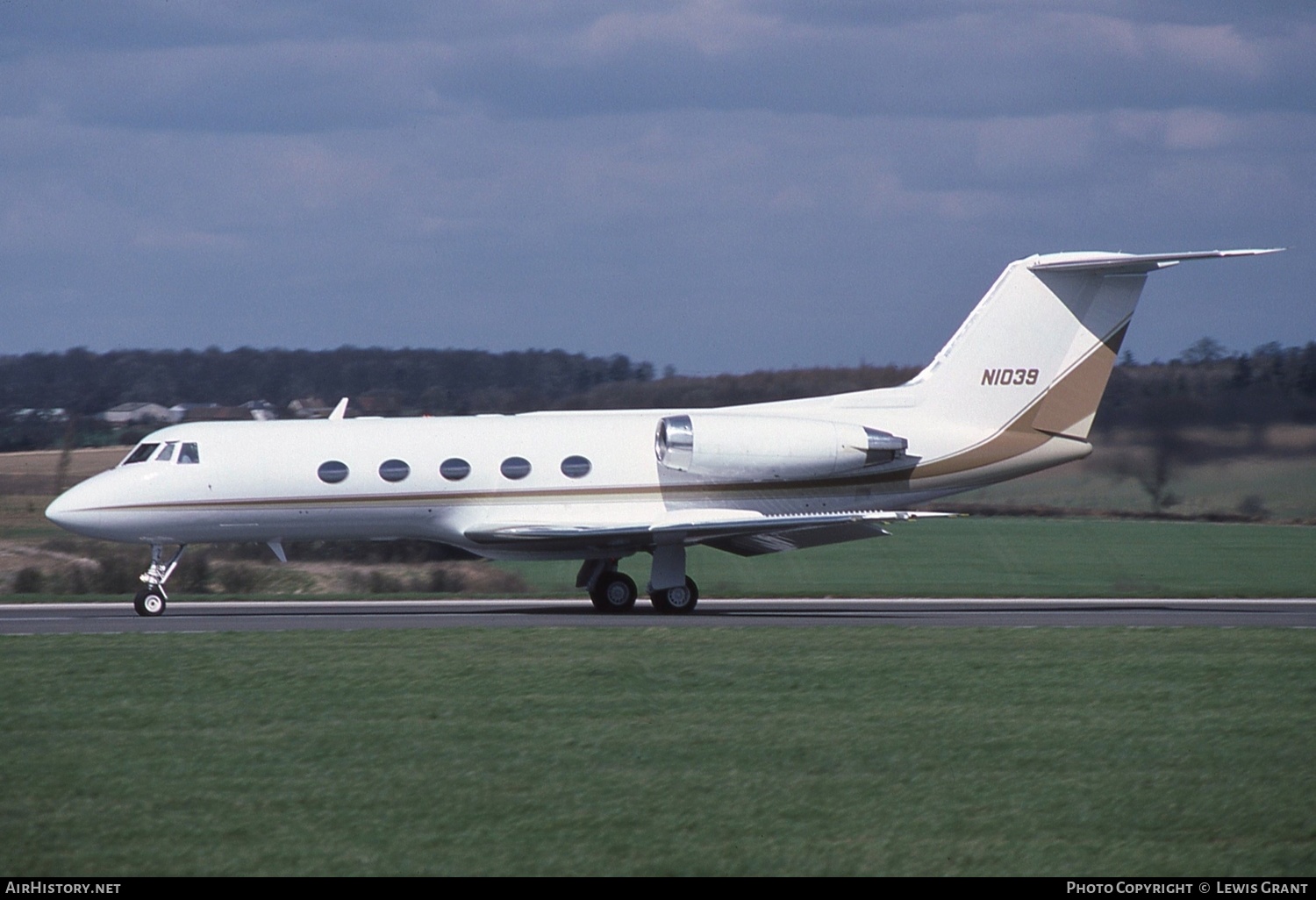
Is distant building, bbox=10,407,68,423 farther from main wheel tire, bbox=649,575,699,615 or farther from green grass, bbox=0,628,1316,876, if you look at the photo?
green grass, bbox=0,628,1316,876

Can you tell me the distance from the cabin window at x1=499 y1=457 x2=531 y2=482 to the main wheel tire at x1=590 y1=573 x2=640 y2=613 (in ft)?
6.86

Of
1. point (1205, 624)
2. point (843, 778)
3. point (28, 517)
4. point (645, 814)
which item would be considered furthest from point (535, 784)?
point (28, 517)

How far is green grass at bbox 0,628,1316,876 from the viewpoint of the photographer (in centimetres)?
770

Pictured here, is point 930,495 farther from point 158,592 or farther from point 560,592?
point 158,592

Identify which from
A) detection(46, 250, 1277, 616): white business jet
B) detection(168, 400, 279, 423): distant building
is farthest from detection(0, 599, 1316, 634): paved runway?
detection(168, 400, 279, 423): distant building

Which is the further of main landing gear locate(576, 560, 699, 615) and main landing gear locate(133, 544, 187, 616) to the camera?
main landing gear locate(576, 560, 699, 615)

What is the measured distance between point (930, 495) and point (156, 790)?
54.5ft

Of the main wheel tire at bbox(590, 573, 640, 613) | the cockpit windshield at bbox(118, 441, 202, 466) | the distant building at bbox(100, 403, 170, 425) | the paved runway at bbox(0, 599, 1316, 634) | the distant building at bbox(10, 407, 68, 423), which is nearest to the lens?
the paved runway at bbox(0, 599, 1316, 634)

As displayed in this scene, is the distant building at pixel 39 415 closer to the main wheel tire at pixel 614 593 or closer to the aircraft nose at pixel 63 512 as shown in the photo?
the aircraft nose at pixel 63 512

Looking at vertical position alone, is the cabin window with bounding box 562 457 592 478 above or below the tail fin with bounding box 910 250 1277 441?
below

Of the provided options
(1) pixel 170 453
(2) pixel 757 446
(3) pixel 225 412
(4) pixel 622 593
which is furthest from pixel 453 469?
(3) pixel 225 412

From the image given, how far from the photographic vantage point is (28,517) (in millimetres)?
34312

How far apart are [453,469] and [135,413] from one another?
32136mm

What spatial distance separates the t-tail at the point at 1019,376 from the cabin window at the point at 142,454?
1061 cm
